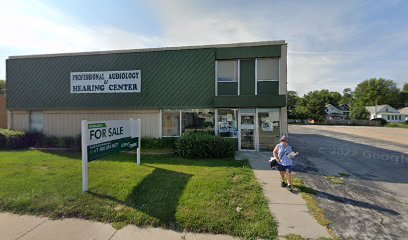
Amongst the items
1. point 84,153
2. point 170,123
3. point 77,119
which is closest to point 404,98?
point 170,123

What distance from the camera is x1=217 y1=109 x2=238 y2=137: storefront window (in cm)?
1214

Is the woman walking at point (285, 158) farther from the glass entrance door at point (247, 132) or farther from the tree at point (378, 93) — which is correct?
the tree at point (378, 93)

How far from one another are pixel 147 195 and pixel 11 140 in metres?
11.7

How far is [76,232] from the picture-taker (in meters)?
3.91

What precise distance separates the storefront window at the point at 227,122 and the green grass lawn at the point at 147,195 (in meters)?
3.97

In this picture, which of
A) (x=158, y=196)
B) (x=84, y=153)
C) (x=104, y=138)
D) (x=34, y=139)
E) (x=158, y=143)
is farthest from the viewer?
(x=34, y=139)

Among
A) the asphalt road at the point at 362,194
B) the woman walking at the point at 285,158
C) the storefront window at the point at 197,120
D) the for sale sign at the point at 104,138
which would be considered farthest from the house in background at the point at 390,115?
the for sale sign at the point at 104,138

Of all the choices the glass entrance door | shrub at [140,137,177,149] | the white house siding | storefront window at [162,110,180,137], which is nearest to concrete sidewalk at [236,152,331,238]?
the glass entrance door

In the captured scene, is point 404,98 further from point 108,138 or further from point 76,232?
point 76,232

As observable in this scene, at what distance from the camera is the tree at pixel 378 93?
77688mm

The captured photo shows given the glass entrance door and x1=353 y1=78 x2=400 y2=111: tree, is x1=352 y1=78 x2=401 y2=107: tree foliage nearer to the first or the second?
x1=353 y1=78 x2=400 y2=111: tree

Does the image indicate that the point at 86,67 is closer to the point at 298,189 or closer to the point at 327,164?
the point at 298,189

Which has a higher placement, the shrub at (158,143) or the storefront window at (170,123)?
the storefront window at (170,123)

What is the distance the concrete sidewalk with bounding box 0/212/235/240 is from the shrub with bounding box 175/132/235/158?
6159 millimetres
